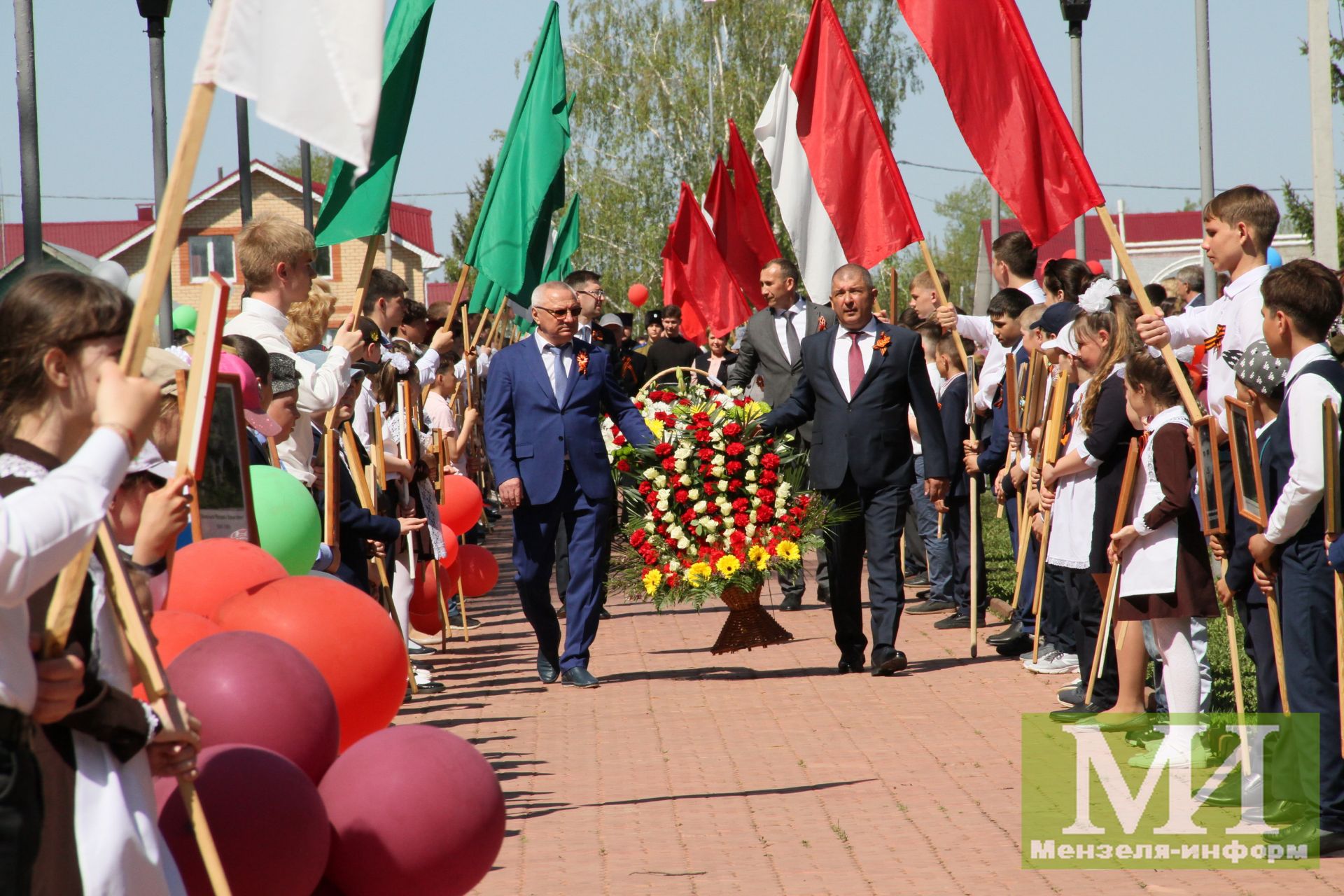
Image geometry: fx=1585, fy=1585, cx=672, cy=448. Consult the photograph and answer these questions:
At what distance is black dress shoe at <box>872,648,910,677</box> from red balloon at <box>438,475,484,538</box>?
3.78 meters

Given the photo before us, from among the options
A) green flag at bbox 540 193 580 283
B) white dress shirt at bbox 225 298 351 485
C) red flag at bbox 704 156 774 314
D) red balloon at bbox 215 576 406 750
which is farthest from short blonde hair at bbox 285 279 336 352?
green flag at bbox 540 193 580 283

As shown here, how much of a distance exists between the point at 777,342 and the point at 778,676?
161 inches

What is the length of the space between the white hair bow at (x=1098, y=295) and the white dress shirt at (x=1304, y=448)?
11.0 feet

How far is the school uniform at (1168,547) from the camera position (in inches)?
270

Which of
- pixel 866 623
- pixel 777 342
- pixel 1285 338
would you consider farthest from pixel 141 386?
pixel 777 342

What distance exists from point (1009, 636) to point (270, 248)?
6.06 m

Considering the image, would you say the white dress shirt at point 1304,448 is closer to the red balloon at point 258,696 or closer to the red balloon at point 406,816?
the red balloon at point 406,816

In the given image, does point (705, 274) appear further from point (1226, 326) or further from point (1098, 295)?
point (1226, 326)

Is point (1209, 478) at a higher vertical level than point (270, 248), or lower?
lower

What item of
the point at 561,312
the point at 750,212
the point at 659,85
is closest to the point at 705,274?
the point at 750,212

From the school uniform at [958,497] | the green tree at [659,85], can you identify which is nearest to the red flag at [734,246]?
the school uniform at [958,497]

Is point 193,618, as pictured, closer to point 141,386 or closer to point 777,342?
point 141,386

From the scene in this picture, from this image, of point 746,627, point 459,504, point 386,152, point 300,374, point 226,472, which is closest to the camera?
point 226,472

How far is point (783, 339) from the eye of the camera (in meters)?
13.6
